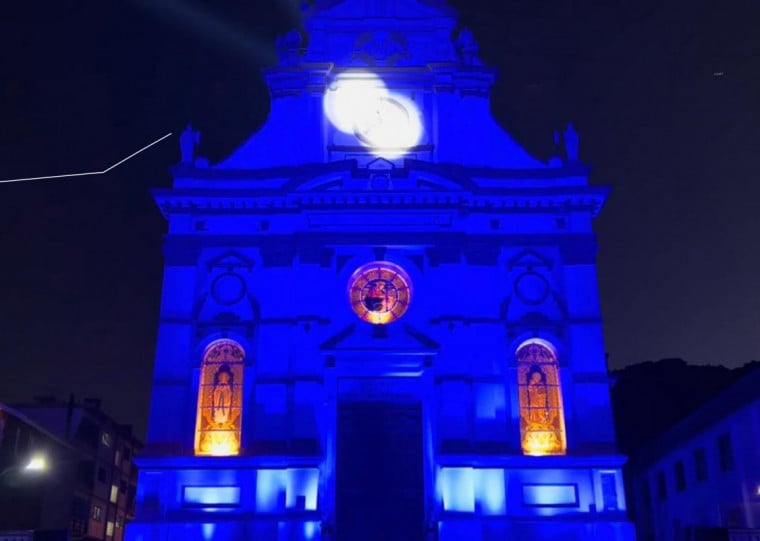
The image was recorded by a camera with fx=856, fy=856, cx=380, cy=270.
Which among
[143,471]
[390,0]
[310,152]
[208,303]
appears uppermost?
[390,0]

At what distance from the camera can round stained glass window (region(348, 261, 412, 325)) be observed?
27.8m

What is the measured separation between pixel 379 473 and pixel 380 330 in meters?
4.61

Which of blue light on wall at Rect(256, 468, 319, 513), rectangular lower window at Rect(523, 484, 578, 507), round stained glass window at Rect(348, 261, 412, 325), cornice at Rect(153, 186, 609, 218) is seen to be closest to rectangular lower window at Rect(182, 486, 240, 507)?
blue light on wall at Rect(256, 468, 319, 513)

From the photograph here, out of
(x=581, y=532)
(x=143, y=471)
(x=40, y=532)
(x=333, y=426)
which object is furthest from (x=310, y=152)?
(x=40, y=532)

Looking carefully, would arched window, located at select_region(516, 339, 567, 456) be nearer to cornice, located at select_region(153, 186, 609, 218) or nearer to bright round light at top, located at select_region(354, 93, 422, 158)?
cornice, located at select_region(153, 186, 609, 218)

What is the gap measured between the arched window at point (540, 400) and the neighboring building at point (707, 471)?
497 centimetres

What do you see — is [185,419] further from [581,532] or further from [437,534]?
[581,532]

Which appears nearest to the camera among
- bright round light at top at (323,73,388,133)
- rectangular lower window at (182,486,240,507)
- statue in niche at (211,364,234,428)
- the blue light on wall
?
the blue light on wall

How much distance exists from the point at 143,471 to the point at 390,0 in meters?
18.7

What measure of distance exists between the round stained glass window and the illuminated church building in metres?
0.07

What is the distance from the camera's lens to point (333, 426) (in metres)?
26.6

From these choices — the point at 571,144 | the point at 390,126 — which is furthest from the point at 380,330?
the point at 571,144

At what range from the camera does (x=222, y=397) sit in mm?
27172

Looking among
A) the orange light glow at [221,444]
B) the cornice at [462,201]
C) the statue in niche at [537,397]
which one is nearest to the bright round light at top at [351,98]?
the cornice at [462,201]
